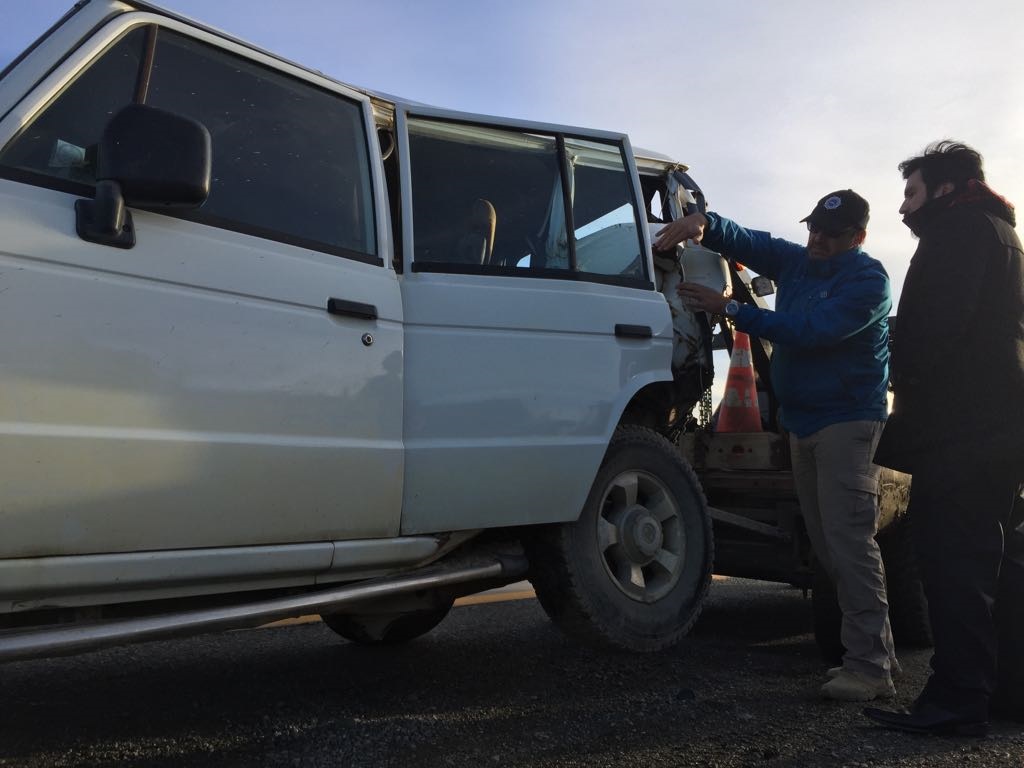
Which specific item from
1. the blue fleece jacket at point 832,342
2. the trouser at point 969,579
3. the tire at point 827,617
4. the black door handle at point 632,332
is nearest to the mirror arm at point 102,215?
the black door handle at point 632,332

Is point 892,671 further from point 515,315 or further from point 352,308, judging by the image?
point 352,308

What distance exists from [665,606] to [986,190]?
72.6 inches

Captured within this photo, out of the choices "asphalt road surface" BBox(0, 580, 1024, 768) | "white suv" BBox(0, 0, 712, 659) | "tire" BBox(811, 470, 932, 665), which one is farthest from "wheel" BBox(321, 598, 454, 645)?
"tire" BBox(811, 470, 932, 665)

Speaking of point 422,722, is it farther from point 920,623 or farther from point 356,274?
point 920,623

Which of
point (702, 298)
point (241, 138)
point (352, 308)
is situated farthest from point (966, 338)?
point (241, 138)

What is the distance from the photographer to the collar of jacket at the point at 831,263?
147 inches

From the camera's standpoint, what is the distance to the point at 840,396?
11.9 feet

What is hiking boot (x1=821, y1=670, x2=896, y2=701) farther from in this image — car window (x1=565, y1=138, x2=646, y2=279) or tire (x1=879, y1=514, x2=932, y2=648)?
car window (x1=565, y1=138, x2=646, y2=279)

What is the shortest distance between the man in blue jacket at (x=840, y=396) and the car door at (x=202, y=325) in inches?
63.0

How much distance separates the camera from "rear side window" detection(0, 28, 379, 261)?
233 centimetres

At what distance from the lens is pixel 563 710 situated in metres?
3.17

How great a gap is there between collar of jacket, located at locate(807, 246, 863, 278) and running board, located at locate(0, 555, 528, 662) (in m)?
1.74

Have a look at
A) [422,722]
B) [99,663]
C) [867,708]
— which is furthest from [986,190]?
[99,663]

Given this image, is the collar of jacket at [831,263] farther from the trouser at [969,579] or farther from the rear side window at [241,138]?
the rear side window at [241,138]
